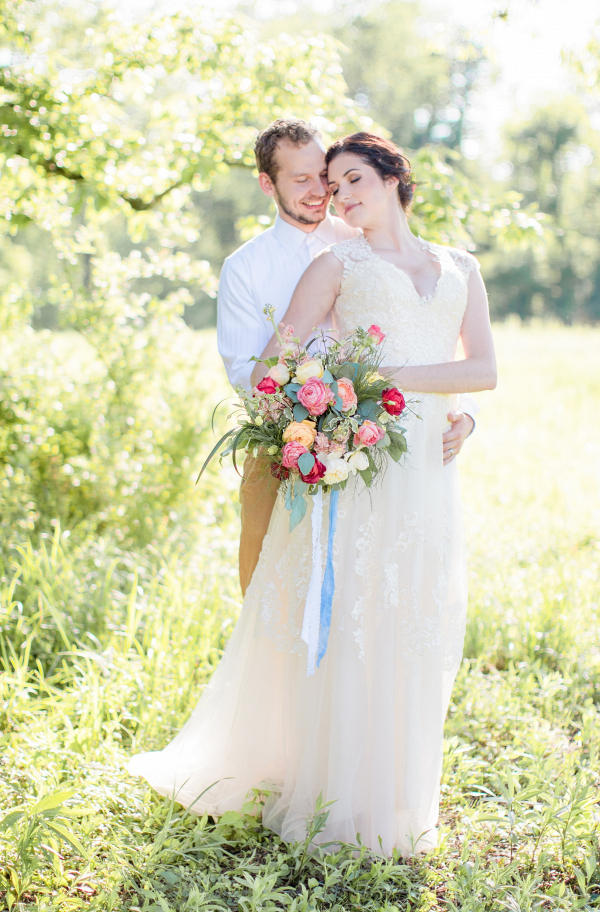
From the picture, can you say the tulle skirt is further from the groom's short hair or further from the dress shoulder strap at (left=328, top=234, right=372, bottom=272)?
the groom's short hair

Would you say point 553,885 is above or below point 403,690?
below

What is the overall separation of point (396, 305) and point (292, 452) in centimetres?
78

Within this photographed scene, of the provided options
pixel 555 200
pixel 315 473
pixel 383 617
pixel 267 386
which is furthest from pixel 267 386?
pixel 555 200

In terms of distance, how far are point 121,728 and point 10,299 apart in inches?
164

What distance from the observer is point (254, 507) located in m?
2.97

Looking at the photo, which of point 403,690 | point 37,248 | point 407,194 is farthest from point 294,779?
point 37,248

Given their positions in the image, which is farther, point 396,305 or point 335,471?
point 396,305

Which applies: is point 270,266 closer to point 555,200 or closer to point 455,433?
point 455,433

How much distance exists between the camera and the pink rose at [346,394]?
2135mm

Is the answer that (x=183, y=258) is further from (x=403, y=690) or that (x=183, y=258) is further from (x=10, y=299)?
(x=403, y=690)

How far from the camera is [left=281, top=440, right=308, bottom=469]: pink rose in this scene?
210 centimetres

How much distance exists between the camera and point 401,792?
104 inches

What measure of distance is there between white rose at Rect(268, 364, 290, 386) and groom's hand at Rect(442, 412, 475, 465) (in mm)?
781

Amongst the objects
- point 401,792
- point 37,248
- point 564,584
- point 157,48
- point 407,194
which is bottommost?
point 401,792
